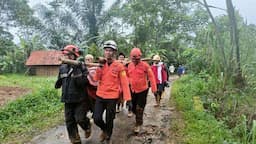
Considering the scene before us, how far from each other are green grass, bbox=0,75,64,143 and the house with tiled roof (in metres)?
32.7

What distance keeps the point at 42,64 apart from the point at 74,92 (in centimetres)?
4009

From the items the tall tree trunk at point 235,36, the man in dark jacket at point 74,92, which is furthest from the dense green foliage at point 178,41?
the man in dark jacket at point 74,92

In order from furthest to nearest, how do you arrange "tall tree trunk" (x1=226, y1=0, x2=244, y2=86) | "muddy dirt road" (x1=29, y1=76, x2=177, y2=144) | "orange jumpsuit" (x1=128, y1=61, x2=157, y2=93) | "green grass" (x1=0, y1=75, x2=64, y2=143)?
"tall tree trunk" (x1=226, y1=0, x2=244, y2=86) < "green grass" (x1=0, y1=75, x2=64, y2=143) < "orange jumpsuit" (x1=128, y1=61, x2=157, y2=93) < "muddy dirt road" (x1=29, y1=76, x2=177, y2=144)

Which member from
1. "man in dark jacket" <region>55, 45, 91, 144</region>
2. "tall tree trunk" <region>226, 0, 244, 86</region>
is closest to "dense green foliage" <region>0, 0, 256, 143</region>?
"tall tree trunk" <region>226, 0, 244, 86</region>

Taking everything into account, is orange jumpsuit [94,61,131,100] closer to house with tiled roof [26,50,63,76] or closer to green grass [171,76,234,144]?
green grass [171,76,234,144]

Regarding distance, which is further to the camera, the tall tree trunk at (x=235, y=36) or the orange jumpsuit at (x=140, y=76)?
the tall tree trunk at (x=235, y=36)

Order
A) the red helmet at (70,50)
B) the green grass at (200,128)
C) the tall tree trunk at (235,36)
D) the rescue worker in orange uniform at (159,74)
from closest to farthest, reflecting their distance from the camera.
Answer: the red helmet at (70,50) → the green grass at (200,128) → the tall tree trunk at (235,36) → the rescue worker in orange uniform at (159,74)

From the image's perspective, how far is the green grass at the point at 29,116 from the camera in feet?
27.4

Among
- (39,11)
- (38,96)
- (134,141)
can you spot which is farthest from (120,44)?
(39,11)

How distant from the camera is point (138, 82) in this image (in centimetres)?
830

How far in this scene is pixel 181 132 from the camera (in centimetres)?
797

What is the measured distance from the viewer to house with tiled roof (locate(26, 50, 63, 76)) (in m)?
45.2

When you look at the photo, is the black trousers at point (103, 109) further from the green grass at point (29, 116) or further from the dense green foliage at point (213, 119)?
the green grass at point (29, 116)

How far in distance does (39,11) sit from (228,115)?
4893cm
